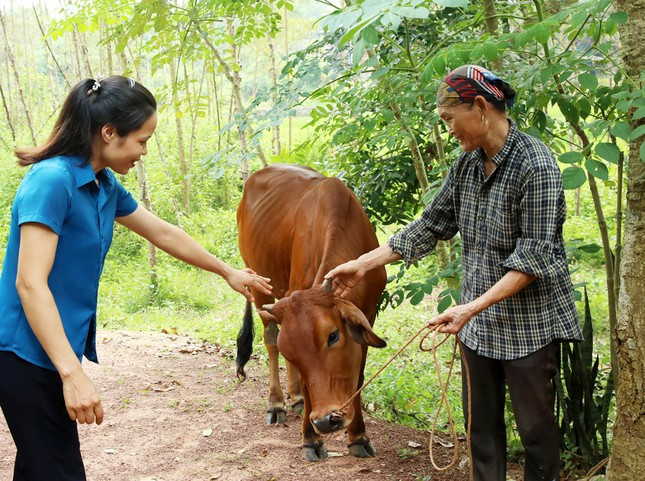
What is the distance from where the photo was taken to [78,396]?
7.20 ft

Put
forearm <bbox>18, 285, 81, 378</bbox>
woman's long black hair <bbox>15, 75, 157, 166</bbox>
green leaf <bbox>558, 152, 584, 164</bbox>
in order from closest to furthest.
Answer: forearm <bbox>18, 285, 81, 378</bbox> → woman's long black hair <bbox>15, 75, 157, 166</bbox> → green leaf <bbox>558, 152, 584, 164</bbox>

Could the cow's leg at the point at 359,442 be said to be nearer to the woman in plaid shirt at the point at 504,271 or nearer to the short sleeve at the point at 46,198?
the woman in plaid shirt at the point at 504,271

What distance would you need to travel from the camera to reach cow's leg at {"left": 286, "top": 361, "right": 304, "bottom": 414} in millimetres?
5410

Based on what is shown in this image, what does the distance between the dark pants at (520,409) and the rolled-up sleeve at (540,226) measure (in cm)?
40

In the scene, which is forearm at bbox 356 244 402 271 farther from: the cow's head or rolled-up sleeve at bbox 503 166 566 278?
rolled-up sleeve at bbox 503 166 566 278

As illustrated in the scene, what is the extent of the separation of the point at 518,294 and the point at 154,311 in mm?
7487

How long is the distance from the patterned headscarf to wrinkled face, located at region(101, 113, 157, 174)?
1.13 m

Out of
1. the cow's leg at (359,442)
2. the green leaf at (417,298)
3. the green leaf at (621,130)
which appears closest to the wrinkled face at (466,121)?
the green leaf at (621,130)

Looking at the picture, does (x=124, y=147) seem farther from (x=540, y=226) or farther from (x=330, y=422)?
(x=330, y=422)

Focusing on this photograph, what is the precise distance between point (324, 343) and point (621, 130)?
5.54 ft

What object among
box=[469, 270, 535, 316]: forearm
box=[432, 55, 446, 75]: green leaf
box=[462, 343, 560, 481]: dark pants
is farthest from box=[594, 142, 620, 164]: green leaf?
box=[432, 55, 446, 75]: green leaf

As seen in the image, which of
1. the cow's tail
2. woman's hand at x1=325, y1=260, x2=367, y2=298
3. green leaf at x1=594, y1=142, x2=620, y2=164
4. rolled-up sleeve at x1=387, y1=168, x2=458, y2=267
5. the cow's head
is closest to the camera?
green leaf at x1=594, y1=142, x2=620, y2=164

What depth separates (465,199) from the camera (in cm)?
306

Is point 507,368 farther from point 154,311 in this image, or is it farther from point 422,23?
point 154,311
